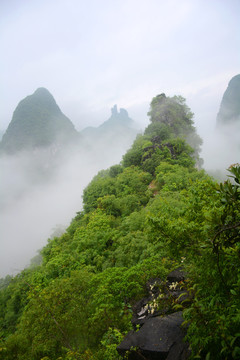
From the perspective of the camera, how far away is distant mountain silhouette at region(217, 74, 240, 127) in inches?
3151

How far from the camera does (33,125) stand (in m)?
113

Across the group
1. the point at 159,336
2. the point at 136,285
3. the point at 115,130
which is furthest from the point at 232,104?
the point at 159,336

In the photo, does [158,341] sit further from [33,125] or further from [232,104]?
[33,125]

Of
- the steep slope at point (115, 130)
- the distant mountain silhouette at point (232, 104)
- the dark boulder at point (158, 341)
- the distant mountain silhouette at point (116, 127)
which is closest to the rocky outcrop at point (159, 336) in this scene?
the dark boulder at point (158, 341)

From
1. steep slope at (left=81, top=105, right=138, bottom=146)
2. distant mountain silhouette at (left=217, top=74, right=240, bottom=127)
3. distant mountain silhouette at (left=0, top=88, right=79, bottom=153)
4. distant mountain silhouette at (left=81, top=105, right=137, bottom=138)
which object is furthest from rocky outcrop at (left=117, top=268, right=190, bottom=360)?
distant mountain silhouette at (left=81, top=105, right=137, bottom=138)

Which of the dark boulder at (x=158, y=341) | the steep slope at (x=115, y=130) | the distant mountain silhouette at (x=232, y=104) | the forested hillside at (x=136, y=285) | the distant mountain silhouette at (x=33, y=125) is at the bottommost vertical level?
the dark boulder at (x=158, y=341)

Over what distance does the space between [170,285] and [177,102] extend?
3993 cm

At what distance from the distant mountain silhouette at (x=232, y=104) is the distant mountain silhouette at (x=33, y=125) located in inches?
3677

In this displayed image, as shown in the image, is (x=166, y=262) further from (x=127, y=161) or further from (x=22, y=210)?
(x=22, y=210)

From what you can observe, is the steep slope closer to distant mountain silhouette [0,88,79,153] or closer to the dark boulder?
distant mountain silhouette [0,88,79,153]

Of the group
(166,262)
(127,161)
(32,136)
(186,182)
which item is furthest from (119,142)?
(166,262)

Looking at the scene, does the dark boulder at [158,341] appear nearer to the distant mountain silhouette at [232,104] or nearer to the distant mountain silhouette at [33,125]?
the distant mountain silhouette at [232,104]

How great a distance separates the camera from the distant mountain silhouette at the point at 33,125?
111 m

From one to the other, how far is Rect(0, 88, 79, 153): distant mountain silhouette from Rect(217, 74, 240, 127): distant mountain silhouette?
93.4 m
